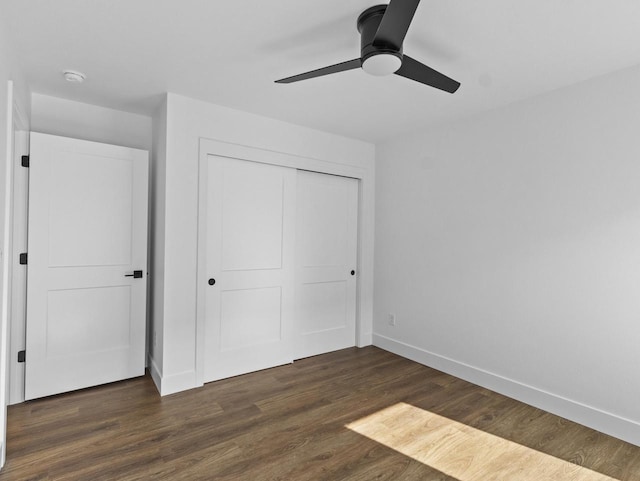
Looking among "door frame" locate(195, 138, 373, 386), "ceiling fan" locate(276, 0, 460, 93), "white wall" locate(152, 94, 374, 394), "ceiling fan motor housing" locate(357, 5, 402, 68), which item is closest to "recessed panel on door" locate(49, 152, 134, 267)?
"white wall" locate(152, 94, 374, 394)

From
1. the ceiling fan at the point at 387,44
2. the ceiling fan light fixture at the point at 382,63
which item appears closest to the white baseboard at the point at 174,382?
the ceiling fan at the point at 387,44

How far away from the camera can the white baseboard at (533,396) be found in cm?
228

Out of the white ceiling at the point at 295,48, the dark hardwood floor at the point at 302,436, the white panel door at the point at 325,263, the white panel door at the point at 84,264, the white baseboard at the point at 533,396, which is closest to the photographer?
the white ceiling at the point at 295,48

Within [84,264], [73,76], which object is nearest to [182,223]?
[84,264]

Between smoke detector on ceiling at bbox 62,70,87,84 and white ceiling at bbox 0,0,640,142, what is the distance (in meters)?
→ 0.06

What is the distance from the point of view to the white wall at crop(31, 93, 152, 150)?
2867 mm

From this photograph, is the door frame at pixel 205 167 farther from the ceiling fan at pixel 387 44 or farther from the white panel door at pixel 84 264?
the ceiling fan at pixel 387 44

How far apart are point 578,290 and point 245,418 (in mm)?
2517

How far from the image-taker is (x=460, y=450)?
6.97ft

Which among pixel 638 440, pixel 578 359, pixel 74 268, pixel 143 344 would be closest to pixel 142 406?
pixel 143 344

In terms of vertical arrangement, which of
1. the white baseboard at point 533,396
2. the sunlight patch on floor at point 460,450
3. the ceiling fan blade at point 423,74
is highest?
the ceiling fan blade at point 423,74

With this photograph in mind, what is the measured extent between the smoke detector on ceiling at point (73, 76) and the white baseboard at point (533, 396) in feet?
12.0

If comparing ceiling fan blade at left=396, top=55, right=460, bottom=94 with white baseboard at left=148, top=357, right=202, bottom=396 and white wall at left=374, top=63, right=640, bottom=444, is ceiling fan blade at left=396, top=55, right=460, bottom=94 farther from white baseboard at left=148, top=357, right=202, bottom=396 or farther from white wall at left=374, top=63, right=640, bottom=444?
white baseboard at left=148, top=357, right=202, bottom=396

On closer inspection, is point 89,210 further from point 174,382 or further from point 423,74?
point 423,74
